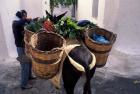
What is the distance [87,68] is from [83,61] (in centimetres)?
12

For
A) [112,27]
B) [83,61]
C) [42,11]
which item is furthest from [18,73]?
[83,61]

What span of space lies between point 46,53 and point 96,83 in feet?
9.71

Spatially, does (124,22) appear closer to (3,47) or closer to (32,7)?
(32,7)

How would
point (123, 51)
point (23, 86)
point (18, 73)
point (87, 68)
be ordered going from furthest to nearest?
point (123, 51) → point (18, 73) → point (23, 86) → point (87, 68)

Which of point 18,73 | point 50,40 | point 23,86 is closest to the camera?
point 50,40

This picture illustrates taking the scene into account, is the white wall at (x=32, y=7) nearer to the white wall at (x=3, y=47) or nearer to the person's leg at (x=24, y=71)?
the white wall at (x=3, y=47)

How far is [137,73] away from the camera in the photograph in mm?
6852

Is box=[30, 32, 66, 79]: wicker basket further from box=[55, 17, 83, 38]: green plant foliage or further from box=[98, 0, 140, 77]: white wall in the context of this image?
box=[98, 0, 140, 77]: white wall

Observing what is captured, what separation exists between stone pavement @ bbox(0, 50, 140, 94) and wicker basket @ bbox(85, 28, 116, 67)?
1695 millimetres

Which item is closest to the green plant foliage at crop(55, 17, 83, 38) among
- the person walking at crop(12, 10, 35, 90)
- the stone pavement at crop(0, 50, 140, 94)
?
the person walking at crop(12, 10, 35, 90)

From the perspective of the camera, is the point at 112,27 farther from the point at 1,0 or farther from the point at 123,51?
the point at 1,0

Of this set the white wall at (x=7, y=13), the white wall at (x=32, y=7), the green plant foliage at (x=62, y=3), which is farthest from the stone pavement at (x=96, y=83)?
the green plant foliage at (x=62, y=3)

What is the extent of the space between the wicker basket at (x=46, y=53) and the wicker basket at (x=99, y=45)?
0.44 meters

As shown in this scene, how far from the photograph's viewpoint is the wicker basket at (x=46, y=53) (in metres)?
3.73
